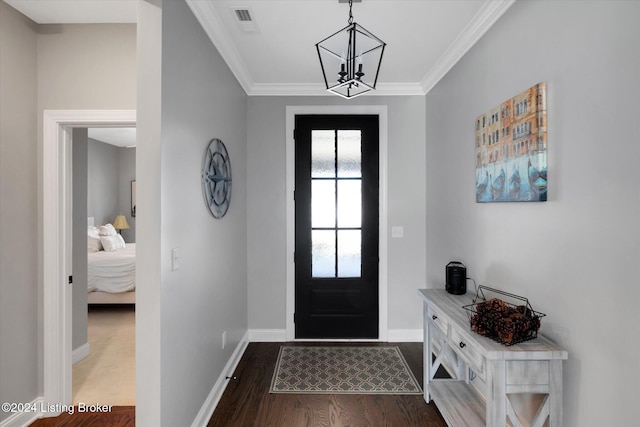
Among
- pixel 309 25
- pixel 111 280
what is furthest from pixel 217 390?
pixel 111 280

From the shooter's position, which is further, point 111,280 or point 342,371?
point 111,280

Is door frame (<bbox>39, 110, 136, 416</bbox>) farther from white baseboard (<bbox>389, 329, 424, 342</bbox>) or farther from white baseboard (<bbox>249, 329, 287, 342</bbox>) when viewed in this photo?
white baseboard (<bbox>389, 329, 424, 342</bbox>)

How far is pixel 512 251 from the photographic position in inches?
69.4

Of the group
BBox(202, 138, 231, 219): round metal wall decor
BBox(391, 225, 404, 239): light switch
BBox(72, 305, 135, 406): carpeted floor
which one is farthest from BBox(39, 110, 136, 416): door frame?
BBox(391, 225, 404, 239): light switch

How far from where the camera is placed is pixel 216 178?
221 centimetres

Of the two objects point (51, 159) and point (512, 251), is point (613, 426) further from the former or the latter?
point (51, 159)

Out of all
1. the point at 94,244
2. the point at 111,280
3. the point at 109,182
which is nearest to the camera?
the point at 111,280

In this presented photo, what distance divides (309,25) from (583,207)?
77.8 inches

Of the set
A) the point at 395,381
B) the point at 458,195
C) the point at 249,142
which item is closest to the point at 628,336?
the point at 458,195

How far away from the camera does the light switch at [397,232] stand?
324 cm

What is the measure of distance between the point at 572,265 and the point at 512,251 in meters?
0.44

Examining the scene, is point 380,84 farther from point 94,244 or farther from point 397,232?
point 94,244

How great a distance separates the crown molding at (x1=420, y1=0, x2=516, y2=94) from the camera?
188 centimetres

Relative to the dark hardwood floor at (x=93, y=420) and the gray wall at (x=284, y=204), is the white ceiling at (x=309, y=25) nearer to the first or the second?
the gray wall at (x=284, y=204)
